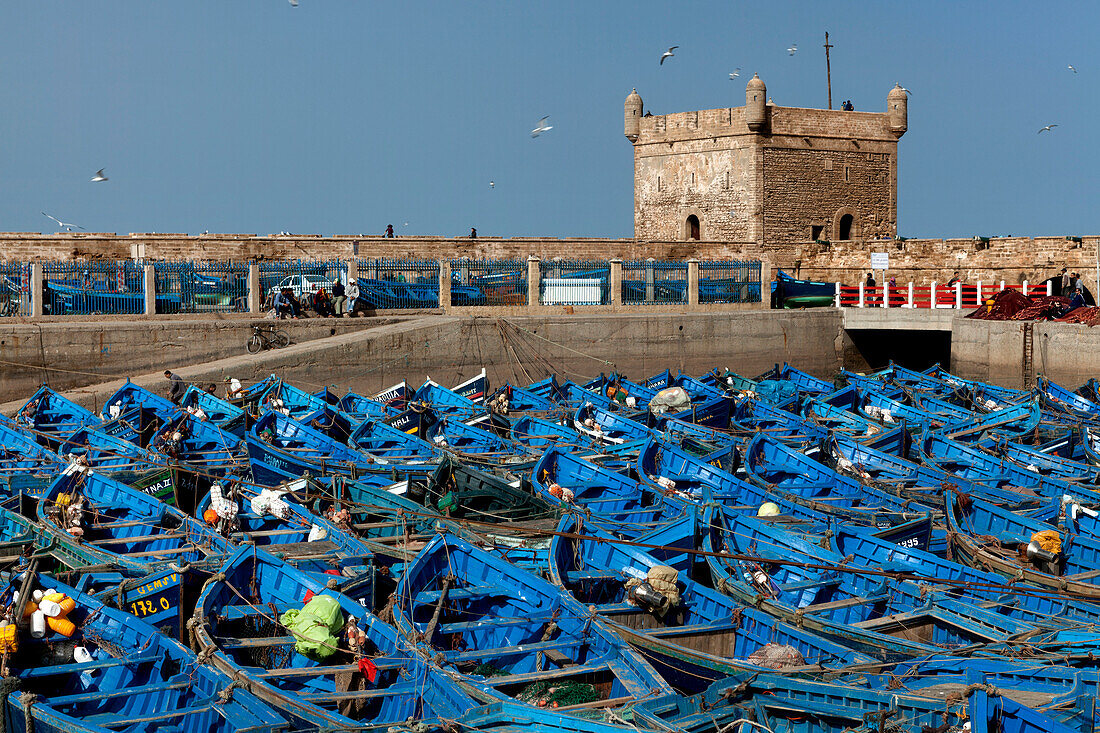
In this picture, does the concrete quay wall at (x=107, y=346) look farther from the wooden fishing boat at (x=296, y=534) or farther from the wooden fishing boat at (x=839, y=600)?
the wooden fishing boat at (x=839, y=600)

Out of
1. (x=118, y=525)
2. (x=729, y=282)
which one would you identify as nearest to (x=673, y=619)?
(x=118, y=525)

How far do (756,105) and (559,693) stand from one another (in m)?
35.0

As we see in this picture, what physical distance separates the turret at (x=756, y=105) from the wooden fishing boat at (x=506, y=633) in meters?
32.5

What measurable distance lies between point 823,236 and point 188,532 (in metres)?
34.4

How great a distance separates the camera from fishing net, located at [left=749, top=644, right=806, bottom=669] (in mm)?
10414

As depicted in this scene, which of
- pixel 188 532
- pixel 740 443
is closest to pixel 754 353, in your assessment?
pixel 740 443

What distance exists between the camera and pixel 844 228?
4531cm

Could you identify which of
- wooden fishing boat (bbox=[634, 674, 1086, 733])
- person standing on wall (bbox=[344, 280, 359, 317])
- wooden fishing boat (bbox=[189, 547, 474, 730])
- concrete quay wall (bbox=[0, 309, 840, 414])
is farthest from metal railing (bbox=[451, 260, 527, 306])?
wooden fishing boat (bbox=[634, 674, 1086, 733])

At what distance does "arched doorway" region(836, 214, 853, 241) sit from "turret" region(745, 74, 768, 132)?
5319 mm

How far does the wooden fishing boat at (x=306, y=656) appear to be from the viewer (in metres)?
9.62

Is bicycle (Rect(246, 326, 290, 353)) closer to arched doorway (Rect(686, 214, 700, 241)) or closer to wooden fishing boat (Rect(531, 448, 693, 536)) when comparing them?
wooden fishing boat (Rect(531, 448, 693, 536))

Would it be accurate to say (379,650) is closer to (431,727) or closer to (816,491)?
(431,727)

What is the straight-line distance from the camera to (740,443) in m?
20.0

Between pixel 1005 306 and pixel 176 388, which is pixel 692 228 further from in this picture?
pixel 176 388
